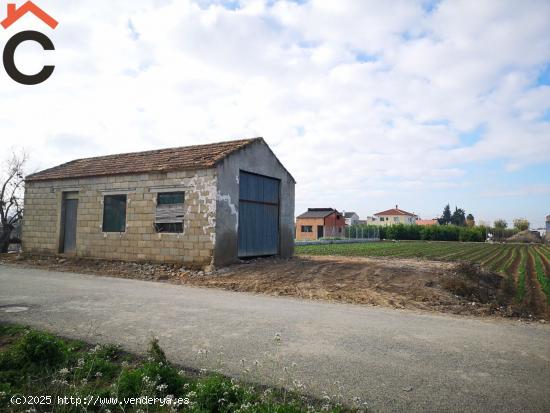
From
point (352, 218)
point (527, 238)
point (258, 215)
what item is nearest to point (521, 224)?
point (527, 238)

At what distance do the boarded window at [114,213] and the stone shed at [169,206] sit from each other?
4cm

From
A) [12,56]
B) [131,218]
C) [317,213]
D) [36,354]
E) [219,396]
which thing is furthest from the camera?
[317,213]

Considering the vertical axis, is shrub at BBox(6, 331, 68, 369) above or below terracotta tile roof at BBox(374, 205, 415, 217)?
below

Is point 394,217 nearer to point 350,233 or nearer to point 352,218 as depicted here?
point 352,218

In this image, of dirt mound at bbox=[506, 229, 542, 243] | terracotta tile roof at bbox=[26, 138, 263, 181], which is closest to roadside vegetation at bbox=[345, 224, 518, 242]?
dirt mound at bbox=[506, 229, 542, 243]

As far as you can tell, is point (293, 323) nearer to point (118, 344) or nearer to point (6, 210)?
point (118, 344)

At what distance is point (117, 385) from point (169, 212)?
36.9 ft

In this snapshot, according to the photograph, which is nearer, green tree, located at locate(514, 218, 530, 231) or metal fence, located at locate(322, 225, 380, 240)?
metal fence, located at locate(322, 225, 380, 240)

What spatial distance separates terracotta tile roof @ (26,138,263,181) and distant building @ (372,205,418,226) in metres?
84.5

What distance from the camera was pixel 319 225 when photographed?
5728 centimetres

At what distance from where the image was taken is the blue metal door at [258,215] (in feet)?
49.3

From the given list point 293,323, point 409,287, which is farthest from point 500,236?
point 293,323

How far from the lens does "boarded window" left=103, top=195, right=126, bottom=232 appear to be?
1562 centimetres

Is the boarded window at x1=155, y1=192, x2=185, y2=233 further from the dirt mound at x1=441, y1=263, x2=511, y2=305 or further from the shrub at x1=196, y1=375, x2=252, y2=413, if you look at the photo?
the shrub at x1=196, y1=375, x2=252, y2=413
